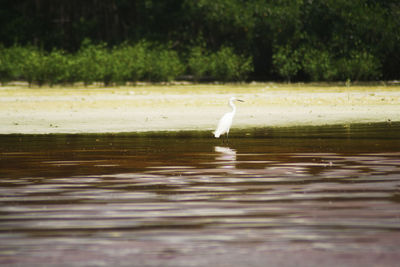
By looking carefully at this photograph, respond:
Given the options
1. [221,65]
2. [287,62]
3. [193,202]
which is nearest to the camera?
[193,202]

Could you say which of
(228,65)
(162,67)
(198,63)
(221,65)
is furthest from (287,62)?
(162,67)

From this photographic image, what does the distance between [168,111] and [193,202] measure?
19533 millimetres

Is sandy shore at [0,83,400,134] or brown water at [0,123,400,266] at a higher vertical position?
brown water at [0,123,400,266]

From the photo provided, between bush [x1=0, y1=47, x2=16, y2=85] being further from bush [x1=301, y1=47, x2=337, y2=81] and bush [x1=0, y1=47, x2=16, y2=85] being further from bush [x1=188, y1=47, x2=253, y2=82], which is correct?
bush [x1=301, y1=47, x2=337, y2=81]

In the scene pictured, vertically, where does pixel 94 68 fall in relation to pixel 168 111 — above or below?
above

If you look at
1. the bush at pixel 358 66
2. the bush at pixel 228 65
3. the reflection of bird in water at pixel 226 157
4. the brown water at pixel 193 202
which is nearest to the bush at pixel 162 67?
the bush at pixel 228 65

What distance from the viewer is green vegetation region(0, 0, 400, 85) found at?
50.6m

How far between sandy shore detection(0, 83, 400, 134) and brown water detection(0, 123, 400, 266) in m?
6.17

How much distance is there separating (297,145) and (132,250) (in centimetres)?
1024

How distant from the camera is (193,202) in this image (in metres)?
10.2

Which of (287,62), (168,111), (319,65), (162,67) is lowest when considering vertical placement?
(168,111)

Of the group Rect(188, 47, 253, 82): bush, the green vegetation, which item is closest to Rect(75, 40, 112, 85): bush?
the green vegetation

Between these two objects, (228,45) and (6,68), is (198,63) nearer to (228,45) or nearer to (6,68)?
(228,45)

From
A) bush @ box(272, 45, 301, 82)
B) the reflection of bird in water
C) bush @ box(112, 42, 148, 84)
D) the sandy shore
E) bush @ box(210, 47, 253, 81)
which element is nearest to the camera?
the reflection of bird in water
